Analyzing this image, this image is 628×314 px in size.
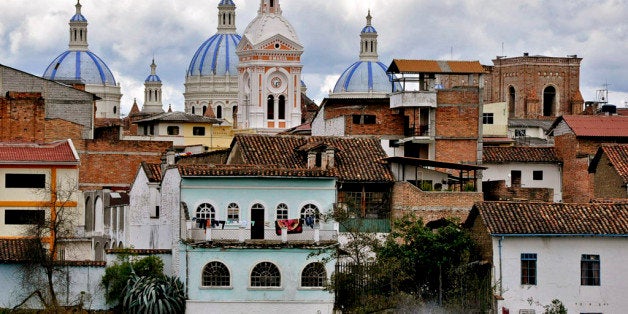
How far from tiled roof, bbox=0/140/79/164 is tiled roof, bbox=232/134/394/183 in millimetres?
9113

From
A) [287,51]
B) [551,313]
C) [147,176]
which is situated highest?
[287,51]

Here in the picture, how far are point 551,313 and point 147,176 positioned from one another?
19.4 meters

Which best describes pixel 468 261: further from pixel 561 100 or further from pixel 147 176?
pixel 561 100

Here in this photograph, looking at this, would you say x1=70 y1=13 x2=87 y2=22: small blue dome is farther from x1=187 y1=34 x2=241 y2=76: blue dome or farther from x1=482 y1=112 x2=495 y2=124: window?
x1=482 y1=112 x2=495 y2=124: window

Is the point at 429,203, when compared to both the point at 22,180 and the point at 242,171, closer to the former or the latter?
the point at 242,171

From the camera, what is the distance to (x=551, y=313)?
6009 centimetres

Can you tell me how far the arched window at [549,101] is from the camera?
479ft

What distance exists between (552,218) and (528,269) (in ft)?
6.91

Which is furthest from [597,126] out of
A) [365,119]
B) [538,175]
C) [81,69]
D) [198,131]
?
[81,69]

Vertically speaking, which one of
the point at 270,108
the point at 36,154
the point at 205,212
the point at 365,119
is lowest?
the point at 205,212

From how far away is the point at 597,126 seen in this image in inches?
3396

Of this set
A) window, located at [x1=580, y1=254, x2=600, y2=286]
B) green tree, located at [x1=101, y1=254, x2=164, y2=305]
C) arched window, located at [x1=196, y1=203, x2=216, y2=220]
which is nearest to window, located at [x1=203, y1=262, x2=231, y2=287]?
green tree, located at [x1=101, y1=254, x2=164, y2=305]

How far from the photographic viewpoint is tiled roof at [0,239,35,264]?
204 feet

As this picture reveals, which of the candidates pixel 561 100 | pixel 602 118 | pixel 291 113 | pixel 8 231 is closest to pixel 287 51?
pixel 291 113
